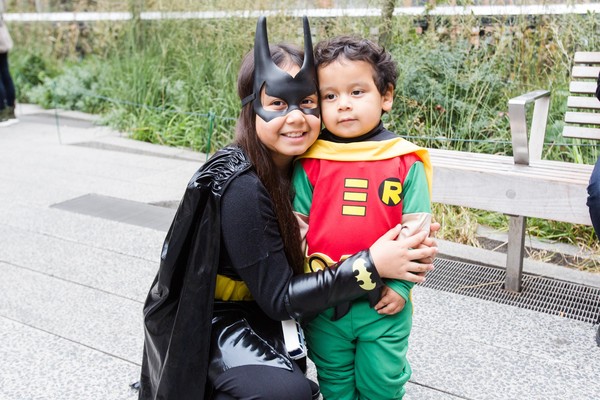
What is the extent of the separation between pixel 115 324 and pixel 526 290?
82.5 inches

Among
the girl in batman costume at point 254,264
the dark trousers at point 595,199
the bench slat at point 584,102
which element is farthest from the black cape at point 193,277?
the bench slat at point 584,102

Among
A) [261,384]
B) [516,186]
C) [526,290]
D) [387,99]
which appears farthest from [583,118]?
[261,384]

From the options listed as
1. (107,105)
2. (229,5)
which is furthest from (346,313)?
(107,105)

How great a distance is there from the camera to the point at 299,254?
6.28 ft

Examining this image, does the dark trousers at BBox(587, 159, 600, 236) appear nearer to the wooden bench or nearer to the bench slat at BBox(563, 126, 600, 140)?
the wooden bench

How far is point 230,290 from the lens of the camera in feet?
6.44

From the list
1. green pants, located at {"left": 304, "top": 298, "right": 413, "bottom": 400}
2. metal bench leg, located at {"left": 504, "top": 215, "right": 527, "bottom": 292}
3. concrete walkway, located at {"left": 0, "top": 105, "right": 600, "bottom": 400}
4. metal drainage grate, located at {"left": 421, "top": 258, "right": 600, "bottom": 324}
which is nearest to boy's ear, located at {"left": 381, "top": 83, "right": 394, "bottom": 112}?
green pants, located at {"left": 304, "top": 298, "right": 413, "bottom": 400}

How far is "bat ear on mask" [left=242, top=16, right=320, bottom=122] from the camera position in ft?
5.96

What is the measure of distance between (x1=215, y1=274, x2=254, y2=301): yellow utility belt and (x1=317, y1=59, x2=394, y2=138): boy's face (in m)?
0.54

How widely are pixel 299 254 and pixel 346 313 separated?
0.22 metres

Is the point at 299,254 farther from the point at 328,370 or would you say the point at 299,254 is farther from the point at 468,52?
the point at 468,52

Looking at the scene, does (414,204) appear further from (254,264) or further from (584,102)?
(584,102)

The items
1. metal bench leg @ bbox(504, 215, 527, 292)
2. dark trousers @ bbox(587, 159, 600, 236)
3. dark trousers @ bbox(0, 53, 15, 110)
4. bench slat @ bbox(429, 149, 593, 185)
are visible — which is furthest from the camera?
dark trousers @ bbox(0, 53, 15, 110)

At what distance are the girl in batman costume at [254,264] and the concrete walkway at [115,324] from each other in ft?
3.01
